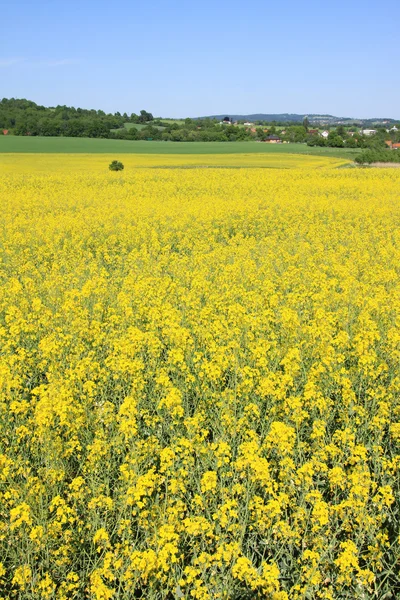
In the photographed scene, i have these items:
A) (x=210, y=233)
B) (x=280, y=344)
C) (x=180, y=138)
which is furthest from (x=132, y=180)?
(x=180, y=138)

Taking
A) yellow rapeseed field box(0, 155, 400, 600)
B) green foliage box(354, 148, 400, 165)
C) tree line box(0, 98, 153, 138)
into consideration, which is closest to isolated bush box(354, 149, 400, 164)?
green foliage box(354, 148, 400, 165)

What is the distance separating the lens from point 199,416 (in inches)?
186

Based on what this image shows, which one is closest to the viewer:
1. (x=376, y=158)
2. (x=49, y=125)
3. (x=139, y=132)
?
(x=376, y=158)

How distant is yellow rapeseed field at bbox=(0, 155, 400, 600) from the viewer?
368 centimetres

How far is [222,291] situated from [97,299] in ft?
7.36

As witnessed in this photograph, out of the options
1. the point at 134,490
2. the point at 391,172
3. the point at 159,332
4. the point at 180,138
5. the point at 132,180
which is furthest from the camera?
the point at 180,138

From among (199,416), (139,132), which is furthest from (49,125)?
(199,416)

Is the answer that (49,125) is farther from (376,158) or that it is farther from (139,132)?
(376,158)

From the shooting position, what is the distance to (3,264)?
11773 millimetres

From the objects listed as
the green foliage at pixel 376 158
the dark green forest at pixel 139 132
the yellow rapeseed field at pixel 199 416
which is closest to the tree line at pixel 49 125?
the dark green forest at pixel 139 132

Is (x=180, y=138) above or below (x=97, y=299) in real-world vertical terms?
above

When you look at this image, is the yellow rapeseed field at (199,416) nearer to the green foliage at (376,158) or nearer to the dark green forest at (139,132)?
the green foliage at (376,158)

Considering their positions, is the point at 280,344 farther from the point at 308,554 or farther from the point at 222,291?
the point at 308,554

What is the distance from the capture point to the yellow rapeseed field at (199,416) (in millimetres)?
3676
